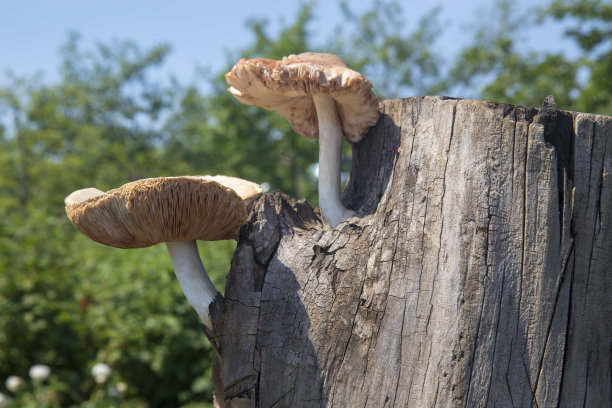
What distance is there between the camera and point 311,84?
1.76 m

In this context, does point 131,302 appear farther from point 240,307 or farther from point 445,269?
point 445,269

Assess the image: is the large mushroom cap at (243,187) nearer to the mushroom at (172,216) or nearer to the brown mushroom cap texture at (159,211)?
the mushroom at (172,216)

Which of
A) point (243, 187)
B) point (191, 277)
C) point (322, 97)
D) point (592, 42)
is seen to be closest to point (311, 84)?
point (322, 97)

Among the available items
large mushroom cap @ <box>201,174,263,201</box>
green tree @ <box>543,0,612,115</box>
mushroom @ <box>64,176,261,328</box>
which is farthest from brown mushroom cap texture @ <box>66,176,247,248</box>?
green tree @ <box>543,0,612,115</box>

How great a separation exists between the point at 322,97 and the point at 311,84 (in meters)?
0.17

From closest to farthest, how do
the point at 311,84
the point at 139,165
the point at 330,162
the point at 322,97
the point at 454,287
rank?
the point at 454,287 → the point at 311,84 → the point at 322,97 → the point at 330,162 → the point at 139,165

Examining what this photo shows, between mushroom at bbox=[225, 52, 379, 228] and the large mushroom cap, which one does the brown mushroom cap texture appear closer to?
the large mushroom cap

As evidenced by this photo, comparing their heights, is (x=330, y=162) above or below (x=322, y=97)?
below

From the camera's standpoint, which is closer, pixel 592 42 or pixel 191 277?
pixel 191 277

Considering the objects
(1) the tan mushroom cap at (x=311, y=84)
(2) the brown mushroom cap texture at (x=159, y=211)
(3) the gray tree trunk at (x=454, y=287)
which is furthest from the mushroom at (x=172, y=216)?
(1) the tan mushroom cap at (x=311, y=84)

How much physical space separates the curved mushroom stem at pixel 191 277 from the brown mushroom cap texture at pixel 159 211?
67 millimetres

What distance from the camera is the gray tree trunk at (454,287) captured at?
154 cm

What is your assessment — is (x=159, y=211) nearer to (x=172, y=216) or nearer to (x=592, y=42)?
(x=172, y=216)

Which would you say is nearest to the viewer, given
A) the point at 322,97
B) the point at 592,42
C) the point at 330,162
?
the point at 322,97
